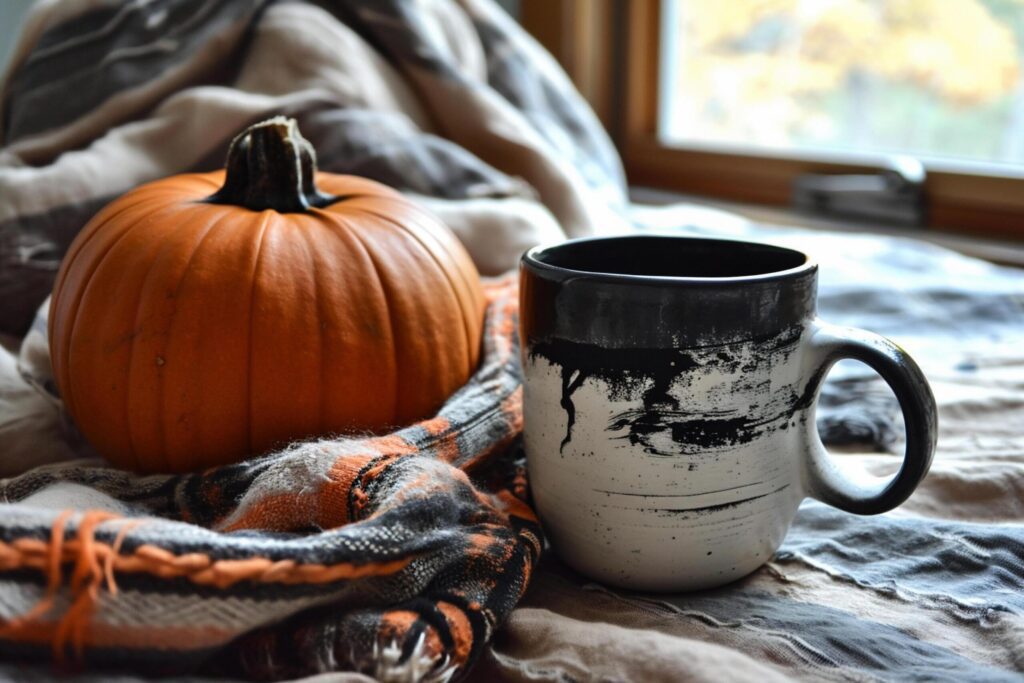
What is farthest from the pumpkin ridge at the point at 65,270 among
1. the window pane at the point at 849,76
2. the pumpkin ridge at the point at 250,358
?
the window pane at the point at 849,76

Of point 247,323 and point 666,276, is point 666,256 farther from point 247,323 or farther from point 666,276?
point 247,323

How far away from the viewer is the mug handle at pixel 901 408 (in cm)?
45

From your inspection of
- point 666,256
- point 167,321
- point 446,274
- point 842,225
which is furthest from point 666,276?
point 842,225

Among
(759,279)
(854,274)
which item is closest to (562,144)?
(854,274)

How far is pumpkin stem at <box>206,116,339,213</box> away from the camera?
584mm

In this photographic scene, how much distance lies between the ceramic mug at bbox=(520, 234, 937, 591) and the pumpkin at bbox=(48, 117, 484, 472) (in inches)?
4.6

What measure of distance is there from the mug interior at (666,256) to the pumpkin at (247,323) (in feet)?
0.36

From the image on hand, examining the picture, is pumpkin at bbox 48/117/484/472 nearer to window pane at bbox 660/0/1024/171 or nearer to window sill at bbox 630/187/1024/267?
window sill at bbox 630/187/1024/267

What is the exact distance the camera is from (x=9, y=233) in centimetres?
75

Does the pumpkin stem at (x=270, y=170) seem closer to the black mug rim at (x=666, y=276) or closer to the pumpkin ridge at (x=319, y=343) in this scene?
the pumpkin ridge at (x=319, y=343)

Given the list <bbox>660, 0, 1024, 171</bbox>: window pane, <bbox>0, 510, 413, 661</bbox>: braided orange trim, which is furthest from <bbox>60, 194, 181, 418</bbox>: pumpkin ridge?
<bbox>660, 0, 1024, 171</bbox>: window pane

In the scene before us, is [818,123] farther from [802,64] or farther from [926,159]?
[926,159]

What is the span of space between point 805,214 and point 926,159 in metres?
0.19

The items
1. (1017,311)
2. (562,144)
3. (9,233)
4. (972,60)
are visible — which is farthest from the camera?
(972,60)
